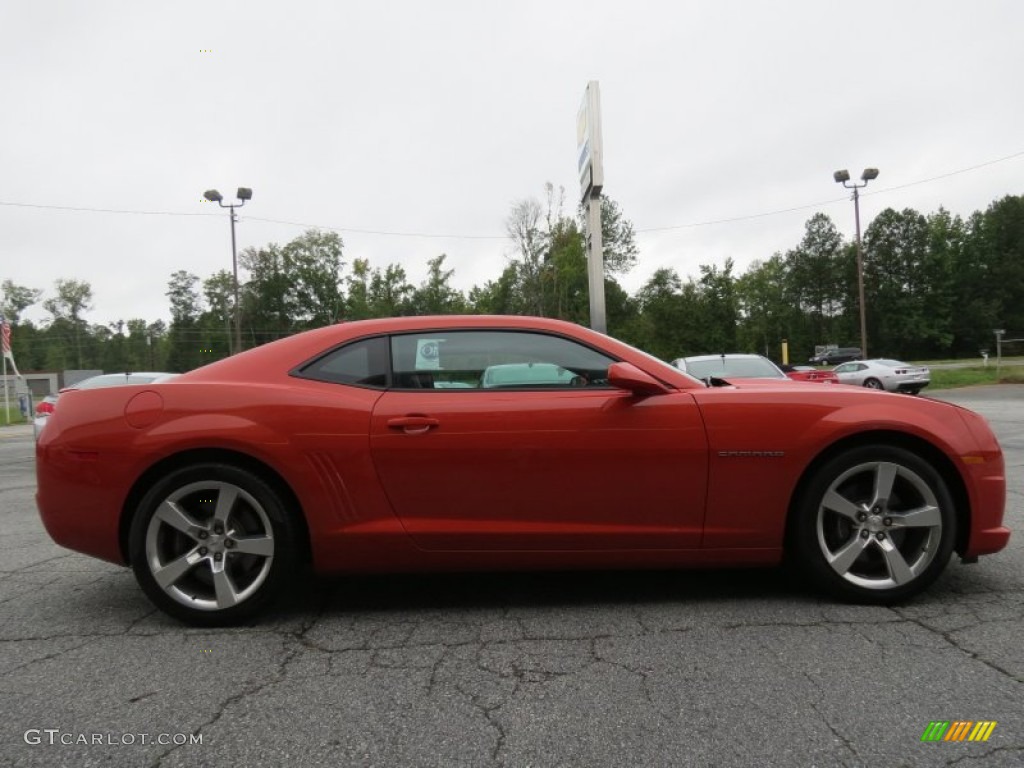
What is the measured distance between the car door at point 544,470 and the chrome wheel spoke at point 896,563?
33.2 inches

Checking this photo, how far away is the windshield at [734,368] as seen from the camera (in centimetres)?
923

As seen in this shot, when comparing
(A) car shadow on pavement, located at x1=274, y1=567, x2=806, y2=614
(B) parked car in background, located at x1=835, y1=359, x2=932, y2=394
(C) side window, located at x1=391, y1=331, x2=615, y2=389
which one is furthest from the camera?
(B) parked car in background, located at x1=835, y1=359, x2=932, y2=394

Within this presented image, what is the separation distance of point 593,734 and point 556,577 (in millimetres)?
1549

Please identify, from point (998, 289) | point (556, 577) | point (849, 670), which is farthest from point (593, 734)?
point (998, 289)

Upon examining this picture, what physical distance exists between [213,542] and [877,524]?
9.63 ft

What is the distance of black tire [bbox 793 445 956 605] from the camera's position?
116 inches

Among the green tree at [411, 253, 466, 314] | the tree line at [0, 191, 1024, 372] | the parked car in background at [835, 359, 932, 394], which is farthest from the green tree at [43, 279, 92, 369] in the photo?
the parked car in background at [835, 359, 932, 394]

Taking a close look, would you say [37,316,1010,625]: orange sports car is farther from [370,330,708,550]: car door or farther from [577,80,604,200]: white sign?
[577,80,604,200]: white sign

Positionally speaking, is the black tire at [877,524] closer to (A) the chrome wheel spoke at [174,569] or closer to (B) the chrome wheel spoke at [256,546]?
(B) the chrome wheel spoke at [256,546]

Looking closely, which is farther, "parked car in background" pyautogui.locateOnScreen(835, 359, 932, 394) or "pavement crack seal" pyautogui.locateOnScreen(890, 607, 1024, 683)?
"parked car in background" pyautogui.locateOnScreen(835, 359, 932, 394)

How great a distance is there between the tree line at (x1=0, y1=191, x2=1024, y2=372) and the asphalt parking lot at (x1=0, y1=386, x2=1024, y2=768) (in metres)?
54.6

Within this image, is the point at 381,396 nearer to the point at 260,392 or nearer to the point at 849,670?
the point at 260,392

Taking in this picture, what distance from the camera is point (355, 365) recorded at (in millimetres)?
3098

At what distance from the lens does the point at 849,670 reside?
7.82ft
